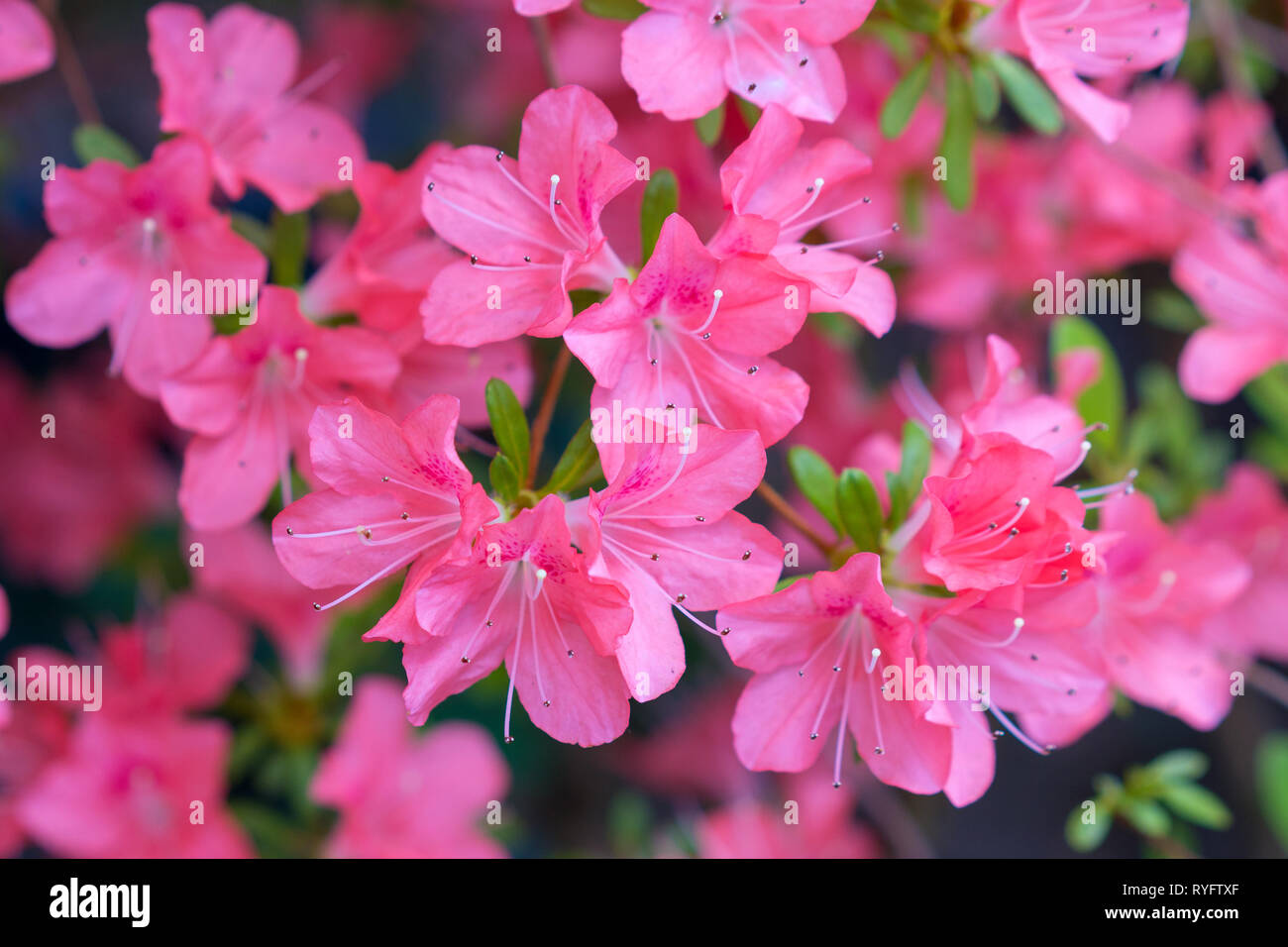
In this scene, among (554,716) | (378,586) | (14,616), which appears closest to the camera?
(554,716)

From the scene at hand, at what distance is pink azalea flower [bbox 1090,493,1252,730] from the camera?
142 cm

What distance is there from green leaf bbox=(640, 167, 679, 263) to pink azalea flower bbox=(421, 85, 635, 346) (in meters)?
0.05

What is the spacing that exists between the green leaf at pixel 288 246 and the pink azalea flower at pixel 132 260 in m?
0.12

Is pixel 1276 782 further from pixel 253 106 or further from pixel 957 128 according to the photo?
pixel 253 106

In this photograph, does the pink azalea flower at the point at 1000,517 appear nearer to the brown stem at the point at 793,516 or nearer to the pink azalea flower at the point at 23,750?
the brown stem at the point at 793,516

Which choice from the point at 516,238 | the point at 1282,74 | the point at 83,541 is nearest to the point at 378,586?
the point at 516,238

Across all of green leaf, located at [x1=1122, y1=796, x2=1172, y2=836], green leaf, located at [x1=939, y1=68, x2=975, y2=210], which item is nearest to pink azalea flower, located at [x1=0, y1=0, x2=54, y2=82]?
green leaf, located at [x1=939, y1=68, x2=975, y2=210]

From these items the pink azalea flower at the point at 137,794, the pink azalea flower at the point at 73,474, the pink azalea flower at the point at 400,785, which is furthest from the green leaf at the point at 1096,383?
the pink azalea flower at the point at 73,474

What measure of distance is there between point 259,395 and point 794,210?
66 centimetres

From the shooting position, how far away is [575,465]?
3.59 ft

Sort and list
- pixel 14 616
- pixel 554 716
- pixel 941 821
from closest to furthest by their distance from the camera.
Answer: pixel 554 716
pixel 14 616
pixel 941 821

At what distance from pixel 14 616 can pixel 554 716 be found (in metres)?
1.87
